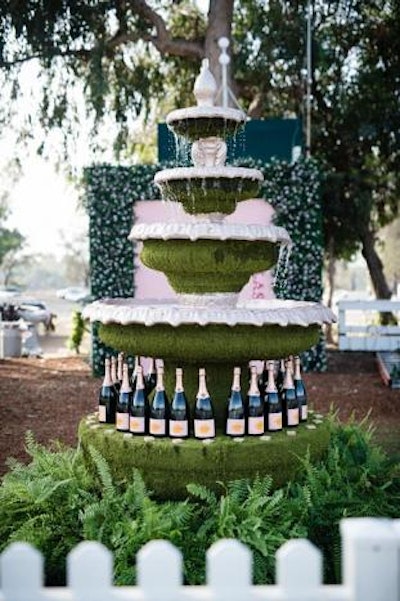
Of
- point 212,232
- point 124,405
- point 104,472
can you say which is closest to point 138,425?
point 124,405

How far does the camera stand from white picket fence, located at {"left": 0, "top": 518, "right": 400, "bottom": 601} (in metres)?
1.97

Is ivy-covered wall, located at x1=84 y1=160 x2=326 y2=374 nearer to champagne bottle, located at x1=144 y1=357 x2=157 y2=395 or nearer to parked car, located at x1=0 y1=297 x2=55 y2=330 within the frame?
parked car, located at x1=0 y1=297 x2=55 y2=330

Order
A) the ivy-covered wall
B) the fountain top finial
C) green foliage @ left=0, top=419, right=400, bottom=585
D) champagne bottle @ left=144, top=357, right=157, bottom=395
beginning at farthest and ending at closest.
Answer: the ivy-covered wall, champagne bottle @ left=144, top=357, right=157, bottom=395, the fountain top finial, green foliage @ left=0, top=419, right=400, bottom=585

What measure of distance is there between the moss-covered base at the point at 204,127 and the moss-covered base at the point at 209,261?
30.5 inches

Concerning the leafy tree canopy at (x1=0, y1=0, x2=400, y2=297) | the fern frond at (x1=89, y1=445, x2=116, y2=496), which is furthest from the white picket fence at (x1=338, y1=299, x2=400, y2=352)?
the fern frond at (x1=89, y1=445, x2=116, y2=496)

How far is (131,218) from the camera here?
1320cm

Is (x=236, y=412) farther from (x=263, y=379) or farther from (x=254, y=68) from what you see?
(x=254, y=68)

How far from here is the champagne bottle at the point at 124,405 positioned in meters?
4.46

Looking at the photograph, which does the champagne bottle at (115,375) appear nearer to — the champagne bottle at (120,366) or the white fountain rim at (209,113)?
the champagne bottle at (120,366)

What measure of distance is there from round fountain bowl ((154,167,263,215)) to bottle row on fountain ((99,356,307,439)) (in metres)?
1.04

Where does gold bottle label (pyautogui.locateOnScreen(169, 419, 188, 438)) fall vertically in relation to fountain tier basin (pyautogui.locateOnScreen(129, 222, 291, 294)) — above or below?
below

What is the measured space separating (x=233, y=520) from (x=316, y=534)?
58 centimetres

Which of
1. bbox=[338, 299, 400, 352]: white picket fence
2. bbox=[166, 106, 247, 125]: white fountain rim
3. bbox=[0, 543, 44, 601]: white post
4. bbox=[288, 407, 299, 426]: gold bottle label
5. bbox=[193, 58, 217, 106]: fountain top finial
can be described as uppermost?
bbox=[193, 58, 217, 106]: fountain top finial

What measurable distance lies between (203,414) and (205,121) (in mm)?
1777
